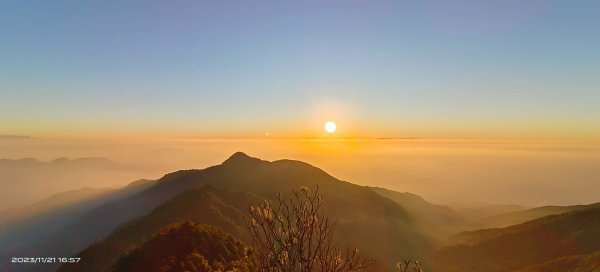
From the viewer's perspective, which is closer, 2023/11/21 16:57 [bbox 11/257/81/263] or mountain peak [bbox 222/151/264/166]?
2023/11/21 16:57 [bbox 11/257/81/263]

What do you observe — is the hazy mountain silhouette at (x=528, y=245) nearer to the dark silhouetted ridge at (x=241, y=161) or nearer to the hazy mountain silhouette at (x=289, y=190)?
the hazy mountain silhouette at (x=289, y=190)

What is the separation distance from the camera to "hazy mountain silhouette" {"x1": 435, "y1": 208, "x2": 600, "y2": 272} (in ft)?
321

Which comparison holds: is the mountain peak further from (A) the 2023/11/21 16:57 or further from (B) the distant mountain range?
(A) the 2023/11/21 16:57

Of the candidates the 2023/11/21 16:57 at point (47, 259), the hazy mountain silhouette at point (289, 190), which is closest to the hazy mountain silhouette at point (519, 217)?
the hazy mountain silhouette at point (289, 190)

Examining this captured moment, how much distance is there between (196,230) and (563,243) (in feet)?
309

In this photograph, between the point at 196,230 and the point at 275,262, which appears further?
the point at 196,230

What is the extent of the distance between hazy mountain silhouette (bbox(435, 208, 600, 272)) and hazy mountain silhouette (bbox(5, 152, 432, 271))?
17.6 metres

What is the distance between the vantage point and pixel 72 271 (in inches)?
3425

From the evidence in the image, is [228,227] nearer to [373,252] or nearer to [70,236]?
[373,252]

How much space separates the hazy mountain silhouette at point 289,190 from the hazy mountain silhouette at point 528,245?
17.6 metres

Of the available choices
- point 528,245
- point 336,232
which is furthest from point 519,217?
point 336,232

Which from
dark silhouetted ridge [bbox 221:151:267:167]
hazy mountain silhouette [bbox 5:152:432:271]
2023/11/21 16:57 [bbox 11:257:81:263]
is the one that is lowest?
2023/11/21 16:57 [bbox 11:257:81:263]

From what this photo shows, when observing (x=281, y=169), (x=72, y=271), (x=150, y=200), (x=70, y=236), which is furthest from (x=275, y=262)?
(x=70, y=236)

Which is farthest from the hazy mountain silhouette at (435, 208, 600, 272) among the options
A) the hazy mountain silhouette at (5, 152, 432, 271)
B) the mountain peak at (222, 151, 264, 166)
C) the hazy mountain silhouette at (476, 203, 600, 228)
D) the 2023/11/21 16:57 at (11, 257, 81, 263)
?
the mountain peak at (222, 151, 264, 166)
